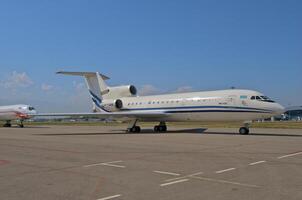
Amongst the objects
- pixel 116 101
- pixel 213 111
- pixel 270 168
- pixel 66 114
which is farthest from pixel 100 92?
pixel 270 168

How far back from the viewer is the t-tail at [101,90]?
115 feet

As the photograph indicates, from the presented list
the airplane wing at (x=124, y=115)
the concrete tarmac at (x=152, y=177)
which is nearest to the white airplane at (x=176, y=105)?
the airplane wing at (x=124, y=115)

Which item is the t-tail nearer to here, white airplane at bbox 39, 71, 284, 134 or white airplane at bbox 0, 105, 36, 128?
white airplane at bbox 39, 71, 284, 134

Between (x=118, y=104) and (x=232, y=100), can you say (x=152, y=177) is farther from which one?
(x=118, y=104)

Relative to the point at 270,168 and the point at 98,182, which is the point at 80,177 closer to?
the point at 98,182

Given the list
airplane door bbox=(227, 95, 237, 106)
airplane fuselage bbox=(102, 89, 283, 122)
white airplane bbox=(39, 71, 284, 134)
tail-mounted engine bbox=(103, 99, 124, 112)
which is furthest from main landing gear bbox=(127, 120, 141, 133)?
airplane door bbox=(227, 95, 237, 106)

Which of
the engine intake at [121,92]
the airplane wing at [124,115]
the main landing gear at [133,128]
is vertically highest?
the engine intake at [121,92]

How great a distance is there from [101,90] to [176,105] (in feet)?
33.2

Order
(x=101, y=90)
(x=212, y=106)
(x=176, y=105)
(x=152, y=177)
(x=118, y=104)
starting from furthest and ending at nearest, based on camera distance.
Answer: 1. (x=101, y=90)
2. (x=118, y=104)
3. (x=176, y=105)
4. (x=212, y=106)
5. (x=152, y=177)

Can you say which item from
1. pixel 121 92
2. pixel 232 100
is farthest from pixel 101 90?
pixel 232 100

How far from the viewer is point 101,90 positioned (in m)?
35.8

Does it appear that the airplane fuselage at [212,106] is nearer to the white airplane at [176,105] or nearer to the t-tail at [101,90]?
the white airplane at [176,105]

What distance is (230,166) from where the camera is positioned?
9.51 m

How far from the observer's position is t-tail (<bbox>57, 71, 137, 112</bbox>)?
1377 inches
